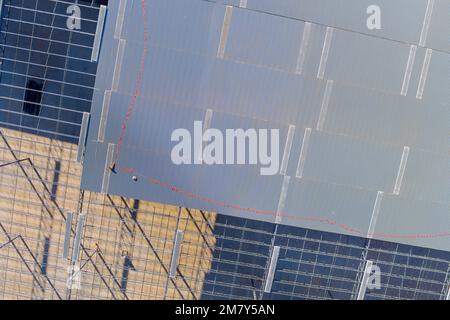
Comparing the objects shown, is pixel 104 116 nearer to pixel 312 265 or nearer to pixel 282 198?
pixel 282 198

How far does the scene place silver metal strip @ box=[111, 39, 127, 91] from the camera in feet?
12.4

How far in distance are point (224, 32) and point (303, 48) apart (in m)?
0.82

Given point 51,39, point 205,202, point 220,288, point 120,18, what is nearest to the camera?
point 120,18

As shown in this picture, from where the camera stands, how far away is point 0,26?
4.25 m

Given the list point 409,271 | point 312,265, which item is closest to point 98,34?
point 312,265

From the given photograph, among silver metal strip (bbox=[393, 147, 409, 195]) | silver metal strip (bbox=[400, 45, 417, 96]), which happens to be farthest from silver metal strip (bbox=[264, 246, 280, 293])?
silver metal strip (bbox=[400, 45, 417, 96])

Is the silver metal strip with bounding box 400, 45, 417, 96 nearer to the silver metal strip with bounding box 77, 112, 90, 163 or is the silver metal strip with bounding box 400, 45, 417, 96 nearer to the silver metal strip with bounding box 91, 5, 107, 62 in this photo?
the silver metal strip with bounding box 91, 5, 107, 62

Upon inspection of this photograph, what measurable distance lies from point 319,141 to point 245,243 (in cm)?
162

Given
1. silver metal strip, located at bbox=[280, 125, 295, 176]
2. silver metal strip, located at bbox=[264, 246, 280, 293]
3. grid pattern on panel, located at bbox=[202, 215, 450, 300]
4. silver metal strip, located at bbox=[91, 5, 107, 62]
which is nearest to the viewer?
silver metal strip, located at bbox=[91, 5, 107, 62]

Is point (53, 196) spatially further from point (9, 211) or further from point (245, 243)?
point (245, 243)

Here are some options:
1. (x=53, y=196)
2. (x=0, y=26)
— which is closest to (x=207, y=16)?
(x=0, y=26)

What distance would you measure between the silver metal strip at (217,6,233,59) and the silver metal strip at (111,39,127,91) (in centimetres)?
95

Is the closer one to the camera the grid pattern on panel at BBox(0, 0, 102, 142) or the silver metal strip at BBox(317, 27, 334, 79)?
the silver metal strip at BBox(317, 27, 334, 79)

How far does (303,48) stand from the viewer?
384 centimetres
